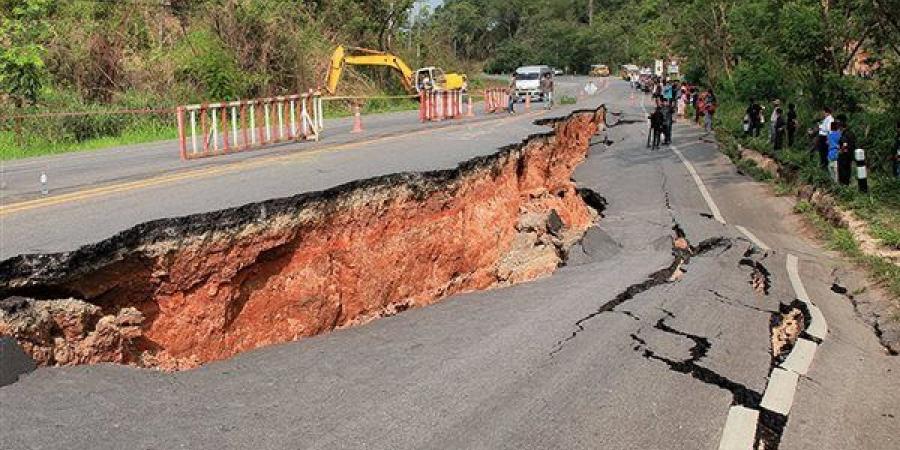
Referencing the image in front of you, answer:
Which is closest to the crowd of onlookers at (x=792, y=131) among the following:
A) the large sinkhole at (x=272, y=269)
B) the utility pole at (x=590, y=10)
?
Answer: the large sinkhole at (x=272, y=269)

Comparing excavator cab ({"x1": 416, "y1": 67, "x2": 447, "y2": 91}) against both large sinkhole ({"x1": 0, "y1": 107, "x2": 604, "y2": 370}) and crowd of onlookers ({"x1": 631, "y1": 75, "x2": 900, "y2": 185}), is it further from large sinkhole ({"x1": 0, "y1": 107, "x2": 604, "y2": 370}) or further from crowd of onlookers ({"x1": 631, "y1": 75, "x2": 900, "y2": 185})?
large sinkhole ({"x1": 0, "y1": 107, "x2": 604, "y2": 370})

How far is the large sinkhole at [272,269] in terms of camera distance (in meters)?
5.98

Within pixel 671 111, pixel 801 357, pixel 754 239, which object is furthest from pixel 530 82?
pixel 801 357

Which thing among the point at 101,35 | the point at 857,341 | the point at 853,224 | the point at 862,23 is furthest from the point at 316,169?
the point at 101,35

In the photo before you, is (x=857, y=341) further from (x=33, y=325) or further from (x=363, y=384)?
(x=33, y=325)

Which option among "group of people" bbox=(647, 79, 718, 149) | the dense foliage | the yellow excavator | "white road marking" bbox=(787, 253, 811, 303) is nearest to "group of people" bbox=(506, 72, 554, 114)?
the yellow excavator

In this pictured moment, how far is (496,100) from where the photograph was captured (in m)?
35.3

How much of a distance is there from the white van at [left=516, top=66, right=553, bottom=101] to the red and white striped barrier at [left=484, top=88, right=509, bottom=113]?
785 cm

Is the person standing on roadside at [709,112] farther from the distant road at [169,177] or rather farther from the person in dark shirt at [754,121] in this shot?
the distant road at [169,177]

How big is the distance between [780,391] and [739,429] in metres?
0.87

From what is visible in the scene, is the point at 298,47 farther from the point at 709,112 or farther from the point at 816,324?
the point at 816,324

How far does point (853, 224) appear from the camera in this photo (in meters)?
12.6

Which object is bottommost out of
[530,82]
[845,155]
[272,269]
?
[272,269]

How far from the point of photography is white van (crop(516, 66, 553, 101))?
44.8 meters
